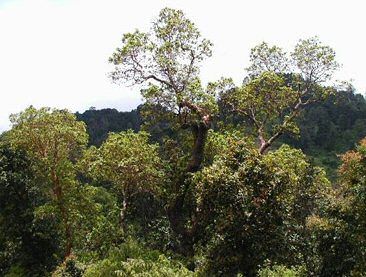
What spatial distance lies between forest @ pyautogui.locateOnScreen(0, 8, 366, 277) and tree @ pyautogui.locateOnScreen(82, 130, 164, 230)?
0.05 metres

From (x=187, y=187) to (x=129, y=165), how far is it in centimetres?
255

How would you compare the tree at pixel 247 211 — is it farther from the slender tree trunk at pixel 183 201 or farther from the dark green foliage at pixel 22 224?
the dark green foliage at pixel 22 224

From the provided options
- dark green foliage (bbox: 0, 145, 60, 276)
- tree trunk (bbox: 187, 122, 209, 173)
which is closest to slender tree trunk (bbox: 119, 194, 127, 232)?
tree trunk (bbox: 187, 122, 209, 173)

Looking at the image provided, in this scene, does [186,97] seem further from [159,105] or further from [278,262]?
[278,262]

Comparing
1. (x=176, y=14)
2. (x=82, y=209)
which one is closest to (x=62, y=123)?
(x=82, y=209)


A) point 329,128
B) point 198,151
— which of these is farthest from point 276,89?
point 329,128

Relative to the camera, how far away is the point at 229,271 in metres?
14.4

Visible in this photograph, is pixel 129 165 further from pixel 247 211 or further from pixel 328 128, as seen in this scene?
pixel 328 128

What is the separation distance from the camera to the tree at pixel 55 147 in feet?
67.6

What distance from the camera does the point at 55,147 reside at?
2102 cm

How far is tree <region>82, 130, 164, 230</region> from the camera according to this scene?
19.2 m

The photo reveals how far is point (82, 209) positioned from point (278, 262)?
1085cm

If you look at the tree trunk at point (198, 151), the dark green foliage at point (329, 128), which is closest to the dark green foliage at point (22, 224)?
the tree trunk at point (198, 151)

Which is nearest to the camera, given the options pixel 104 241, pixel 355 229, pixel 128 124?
pixel 355 229
